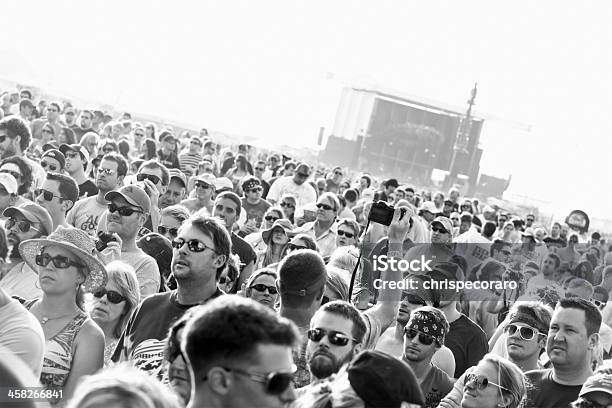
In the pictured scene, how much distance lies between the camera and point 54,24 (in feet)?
160

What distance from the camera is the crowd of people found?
2.77 m

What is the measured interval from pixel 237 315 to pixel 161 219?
218 inches

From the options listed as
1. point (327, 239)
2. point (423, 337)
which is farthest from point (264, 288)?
point (327, 239)

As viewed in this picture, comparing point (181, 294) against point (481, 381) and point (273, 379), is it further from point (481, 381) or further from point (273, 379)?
point (273, 379)

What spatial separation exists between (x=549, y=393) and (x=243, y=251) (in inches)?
134

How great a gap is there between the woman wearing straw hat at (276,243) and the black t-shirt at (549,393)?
11.7 ft

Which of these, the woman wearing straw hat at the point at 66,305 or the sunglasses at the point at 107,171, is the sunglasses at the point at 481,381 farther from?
the sunglasses at the point at 107,171

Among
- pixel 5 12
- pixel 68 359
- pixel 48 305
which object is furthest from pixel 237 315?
pixel 5 12

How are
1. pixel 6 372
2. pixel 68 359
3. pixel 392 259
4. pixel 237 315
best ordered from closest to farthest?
pixel 6 372 < pixel 237 315 < pixel 68 359 < pixel 392 259

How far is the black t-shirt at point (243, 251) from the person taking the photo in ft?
25.7

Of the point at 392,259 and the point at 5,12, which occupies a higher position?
the point at 5,12

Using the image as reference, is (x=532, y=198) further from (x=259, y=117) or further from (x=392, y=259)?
(x=392, y=259)

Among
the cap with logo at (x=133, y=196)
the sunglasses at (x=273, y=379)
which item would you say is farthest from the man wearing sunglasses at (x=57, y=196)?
the sunglasses at (x=273, y=379)

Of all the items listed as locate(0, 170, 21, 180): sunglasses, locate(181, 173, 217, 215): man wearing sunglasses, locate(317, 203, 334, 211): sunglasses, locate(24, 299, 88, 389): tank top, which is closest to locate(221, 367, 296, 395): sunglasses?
locate(24, 299, 88, 389): tank top
